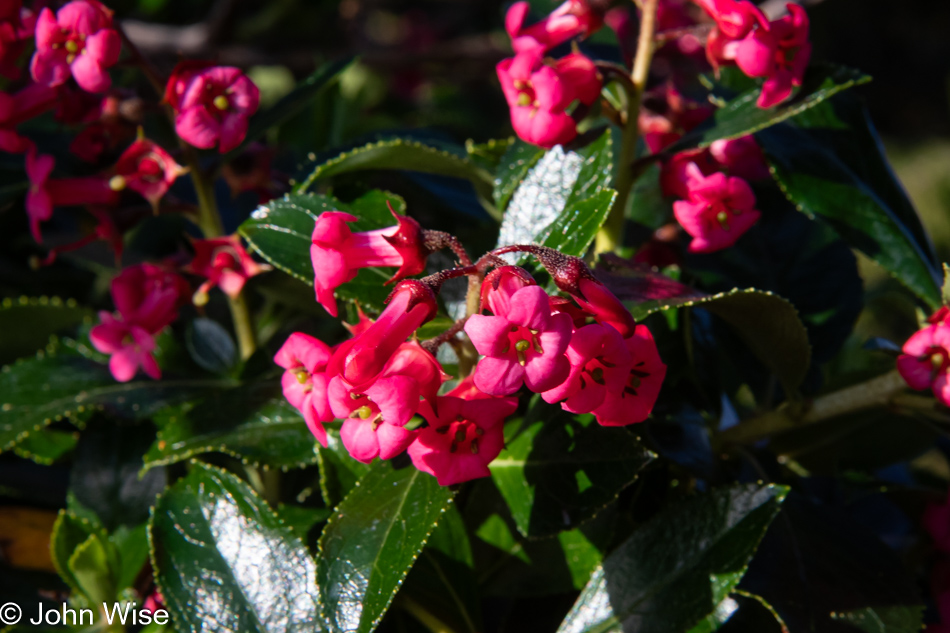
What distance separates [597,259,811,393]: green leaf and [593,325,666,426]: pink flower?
0.10ft

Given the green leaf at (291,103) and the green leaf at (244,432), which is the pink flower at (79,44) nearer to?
the green leaf at (291,103)

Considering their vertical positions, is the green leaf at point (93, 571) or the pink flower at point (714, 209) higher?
the pink flower at point (714, 209)

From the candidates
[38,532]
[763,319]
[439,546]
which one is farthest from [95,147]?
[763,319]

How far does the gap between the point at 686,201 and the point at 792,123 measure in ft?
0.61

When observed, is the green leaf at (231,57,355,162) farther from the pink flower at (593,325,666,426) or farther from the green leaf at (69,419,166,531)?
the pink flower at (593,325,666,426)

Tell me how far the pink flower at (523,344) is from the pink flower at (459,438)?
0.07 meters

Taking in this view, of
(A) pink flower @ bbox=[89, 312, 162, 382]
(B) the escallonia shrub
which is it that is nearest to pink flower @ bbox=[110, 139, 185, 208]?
(B) the escallonia shrub

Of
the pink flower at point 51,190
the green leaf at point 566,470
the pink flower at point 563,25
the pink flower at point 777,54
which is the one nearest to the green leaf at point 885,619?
the green leaf at point 566,470

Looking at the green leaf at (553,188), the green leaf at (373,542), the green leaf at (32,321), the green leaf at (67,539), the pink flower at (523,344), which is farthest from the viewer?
the green leaf at (32,321)

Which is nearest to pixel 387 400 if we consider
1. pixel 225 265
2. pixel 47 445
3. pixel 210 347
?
pixel 225 265

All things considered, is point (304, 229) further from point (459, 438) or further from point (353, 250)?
point (459, 438)

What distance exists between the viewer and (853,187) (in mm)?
846

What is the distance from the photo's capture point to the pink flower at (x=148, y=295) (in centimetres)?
83

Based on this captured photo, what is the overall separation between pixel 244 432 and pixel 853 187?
0.66m
